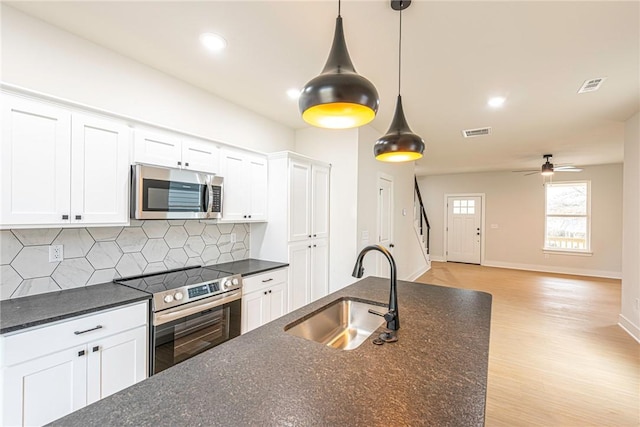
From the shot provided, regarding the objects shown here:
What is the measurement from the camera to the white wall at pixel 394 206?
3.99 m

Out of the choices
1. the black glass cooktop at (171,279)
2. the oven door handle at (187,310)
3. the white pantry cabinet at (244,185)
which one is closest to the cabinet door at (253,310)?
the oven door handle at (187,310)

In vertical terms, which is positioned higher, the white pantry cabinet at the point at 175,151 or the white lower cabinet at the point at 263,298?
the white pantry cabinet at the point at 175,151

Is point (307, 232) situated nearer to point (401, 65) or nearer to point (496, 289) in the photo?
point (401, 65)

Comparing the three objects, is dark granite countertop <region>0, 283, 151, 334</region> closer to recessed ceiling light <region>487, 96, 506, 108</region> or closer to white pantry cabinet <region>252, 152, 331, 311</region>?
white pantry cabinet <region>252, 152, 331, 311</region>

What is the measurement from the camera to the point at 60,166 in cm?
186

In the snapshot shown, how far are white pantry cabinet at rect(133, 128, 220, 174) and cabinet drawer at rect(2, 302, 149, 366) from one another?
1.13m

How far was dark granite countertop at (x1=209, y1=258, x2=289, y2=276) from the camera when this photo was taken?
2859 mm

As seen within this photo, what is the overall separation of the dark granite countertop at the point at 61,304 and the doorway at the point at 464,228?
8628 mm

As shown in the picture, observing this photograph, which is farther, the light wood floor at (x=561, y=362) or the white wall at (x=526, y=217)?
the white wall at (x=526, y=217)

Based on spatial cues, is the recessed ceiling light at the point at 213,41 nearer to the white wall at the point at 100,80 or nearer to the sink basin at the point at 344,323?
the white wall at the point at 100,80

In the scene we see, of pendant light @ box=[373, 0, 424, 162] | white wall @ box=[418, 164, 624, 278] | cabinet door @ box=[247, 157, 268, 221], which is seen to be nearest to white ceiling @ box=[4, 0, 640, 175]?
pendant light @ box=[373, 0, 424, 162]

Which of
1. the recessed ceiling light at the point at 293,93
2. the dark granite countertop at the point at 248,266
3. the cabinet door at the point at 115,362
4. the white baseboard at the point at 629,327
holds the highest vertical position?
the recessed ceiling light at the point at 293,93

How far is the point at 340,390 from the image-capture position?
3.12ft

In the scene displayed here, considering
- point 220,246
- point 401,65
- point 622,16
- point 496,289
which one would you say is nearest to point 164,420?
point 220,246
